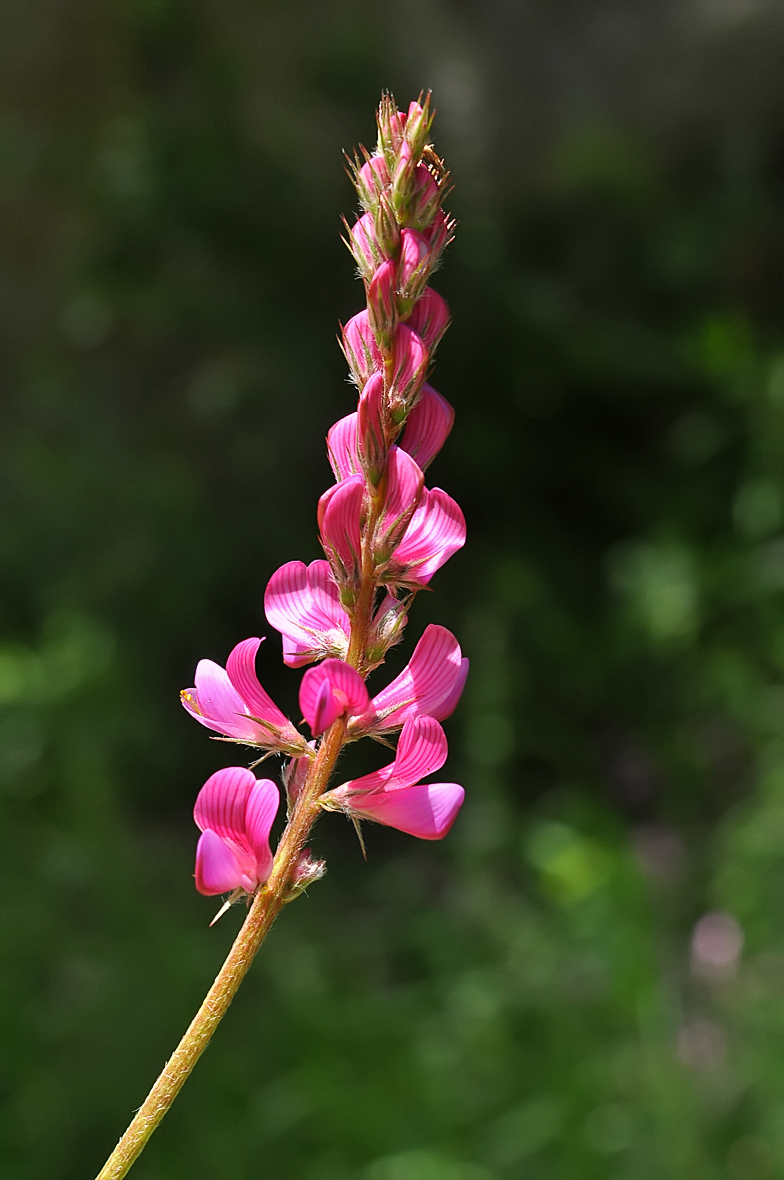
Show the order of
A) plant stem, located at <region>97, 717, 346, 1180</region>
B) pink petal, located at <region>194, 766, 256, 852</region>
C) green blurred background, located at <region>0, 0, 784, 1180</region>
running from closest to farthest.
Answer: plant stem, located at <region>97, 717, 346, 1180</region> < pink petal, located at <region>194, 766, 256, 852</region> < green blurred background, located at <region>0, 0, 784, 1180</region>

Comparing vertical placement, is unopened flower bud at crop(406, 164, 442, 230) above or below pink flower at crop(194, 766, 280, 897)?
above

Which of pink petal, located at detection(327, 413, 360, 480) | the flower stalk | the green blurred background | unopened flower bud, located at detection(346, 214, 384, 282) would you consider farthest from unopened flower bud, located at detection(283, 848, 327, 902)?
the green blurred background

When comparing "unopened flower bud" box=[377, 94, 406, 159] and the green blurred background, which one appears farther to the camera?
the green blurred background

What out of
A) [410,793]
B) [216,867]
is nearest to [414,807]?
[410,793]

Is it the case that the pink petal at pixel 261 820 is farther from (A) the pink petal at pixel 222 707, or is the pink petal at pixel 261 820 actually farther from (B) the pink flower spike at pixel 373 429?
(B) the pink flower spike at pixel 373 429

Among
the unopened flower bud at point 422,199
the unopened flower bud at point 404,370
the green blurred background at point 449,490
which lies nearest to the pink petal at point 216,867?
the unopened flower bud at point 404,370

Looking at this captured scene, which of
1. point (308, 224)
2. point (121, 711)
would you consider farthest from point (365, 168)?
point (308, 224)

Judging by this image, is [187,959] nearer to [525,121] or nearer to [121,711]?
[121,711]

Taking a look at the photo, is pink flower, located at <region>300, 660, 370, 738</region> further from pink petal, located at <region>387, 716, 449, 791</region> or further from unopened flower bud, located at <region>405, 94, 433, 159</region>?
unopened flower bud, located at <region>405, 94, 433, 159</region>
